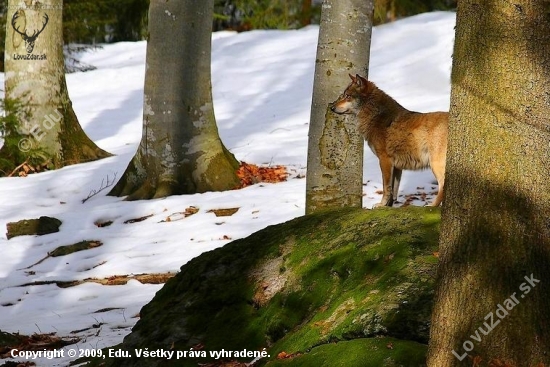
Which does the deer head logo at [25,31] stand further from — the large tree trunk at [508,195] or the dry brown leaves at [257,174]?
the large tree trunk at [508,195]

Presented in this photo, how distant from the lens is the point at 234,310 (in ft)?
16.8

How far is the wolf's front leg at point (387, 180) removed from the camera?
311 inches

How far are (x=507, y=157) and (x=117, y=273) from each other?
5.74m

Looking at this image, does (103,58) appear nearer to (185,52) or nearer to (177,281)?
(185,52)

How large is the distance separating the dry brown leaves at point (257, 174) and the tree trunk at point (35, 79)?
11.2 feet

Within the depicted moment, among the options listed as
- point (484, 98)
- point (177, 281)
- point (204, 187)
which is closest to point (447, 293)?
point (484, 98)

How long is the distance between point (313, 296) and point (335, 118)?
320 centimetres

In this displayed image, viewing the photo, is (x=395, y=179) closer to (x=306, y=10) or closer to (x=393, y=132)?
(x=393, y=132)

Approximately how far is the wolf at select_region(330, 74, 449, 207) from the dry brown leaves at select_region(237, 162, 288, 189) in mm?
3325

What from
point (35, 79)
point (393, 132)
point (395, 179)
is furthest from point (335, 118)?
point (35, 79)

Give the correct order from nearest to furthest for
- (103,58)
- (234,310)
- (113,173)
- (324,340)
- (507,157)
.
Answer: (507,157), (324,340), (234,310), (113,173), (103,58)

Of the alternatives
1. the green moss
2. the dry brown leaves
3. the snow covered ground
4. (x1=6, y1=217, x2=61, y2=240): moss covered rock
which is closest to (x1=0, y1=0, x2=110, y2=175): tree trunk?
the snow covered ground

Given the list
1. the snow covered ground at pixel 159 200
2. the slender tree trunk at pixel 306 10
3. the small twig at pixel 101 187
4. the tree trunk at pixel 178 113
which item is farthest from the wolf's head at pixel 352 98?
the slender tree trunk at pixel 306 10

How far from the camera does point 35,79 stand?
13.0 m
